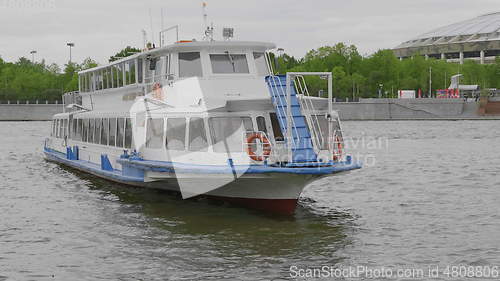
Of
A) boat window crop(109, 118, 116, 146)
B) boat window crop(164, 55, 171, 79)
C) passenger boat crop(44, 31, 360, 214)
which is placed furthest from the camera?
boat window crop(109, 118, 116, 146)

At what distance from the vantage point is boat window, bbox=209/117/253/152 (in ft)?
64.9

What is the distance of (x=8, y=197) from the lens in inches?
1022

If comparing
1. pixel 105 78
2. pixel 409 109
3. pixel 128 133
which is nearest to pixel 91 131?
pixel 105 78

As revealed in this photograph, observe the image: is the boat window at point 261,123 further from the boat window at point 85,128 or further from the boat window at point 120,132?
the boat window at point 85,128

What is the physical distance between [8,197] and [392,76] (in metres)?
106

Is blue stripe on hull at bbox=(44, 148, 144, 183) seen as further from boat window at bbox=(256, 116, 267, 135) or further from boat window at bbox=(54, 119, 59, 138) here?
boat window at bbox=(256, 116, 267, 135)

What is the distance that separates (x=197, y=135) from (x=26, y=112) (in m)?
111

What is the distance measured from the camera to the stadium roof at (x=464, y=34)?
176m

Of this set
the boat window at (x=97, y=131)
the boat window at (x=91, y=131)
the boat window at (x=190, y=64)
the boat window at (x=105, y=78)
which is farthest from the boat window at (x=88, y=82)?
the boat window at (x=190, y=64)

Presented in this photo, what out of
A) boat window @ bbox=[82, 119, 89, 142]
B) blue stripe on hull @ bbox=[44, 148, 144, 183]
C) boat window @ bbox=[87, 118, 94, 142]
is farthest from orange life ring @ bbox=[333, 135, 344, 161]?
boat window @ bbox=[82, 119, 89, 142]

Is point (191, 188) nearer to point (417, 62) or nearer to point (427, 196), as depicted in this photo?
point (427, 196)

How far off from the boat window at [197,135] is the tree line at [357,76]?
316 ft

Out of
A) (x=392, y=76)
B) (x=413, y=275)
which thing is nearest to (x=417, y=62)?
(x=392, y=76)

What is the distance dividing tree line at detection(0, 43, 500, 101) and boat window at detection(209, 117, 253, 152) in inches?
3786
